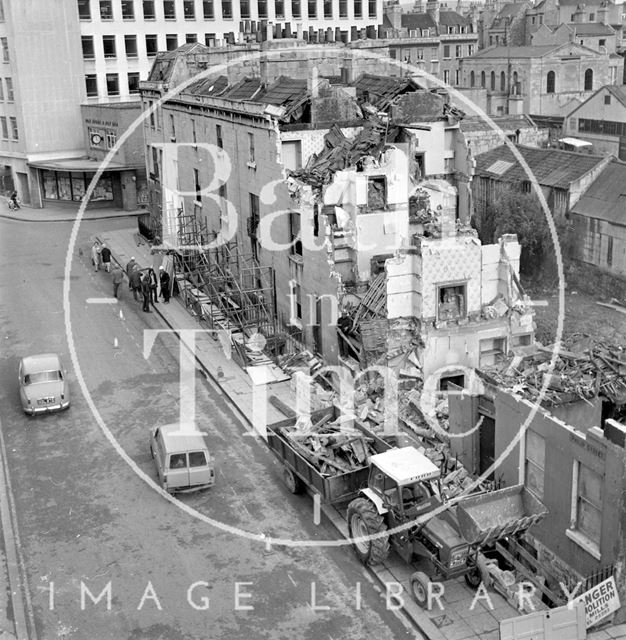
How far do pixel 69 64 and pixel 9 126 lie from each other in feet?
22.6

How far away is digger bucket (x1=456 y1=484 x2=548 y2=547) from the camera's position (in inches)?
704

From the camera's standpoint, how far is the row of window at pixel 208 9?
68000mm

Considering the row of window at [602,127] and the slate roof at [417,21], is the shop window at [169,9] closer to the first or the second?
the row of window at [602,127]

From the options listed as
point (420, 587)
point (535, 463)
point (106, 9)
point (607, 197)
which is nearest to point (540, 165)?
point (607, 197)

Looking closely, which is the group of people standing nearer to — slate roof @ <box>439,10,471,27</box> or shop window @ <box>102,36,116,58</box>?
shop window @ <box>102,36,116,58</box>

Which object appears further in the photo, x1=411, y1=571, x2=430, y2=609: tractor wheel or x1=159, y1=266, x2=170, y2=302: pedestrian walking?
x1=159, y1=266, x2=170, y2=302: pedestrian walking

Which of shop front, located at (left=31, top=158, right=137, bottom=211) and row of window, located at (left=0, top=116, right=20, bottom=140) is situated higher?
row of window, located at (left=0, top=116, right=20, bottom=140)

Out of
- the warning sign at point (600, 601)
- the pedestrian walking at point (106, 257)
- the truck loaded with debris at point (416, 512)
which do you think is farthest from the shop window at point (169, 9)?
the warning sign at point (600, 601)

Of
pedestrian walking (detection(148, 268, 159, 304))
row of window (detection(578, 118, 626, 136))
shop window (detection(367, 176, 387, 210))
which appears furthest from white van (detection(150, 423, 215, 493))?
row of window (detection(578, 118, 626, 136))

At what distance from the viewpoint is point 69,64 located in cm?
6619

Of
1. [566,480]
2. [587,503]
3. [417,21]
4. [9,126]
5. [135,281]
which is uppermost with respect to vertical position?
[417,21]

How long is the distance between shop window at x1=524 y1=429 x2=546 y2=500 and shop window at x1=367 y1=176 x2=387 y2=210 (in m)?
13.4

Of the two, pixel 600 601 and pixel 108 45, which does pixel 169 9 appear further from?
Result: pixel 600 601

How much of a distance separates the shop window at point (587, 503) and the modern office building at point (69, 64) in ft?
165
